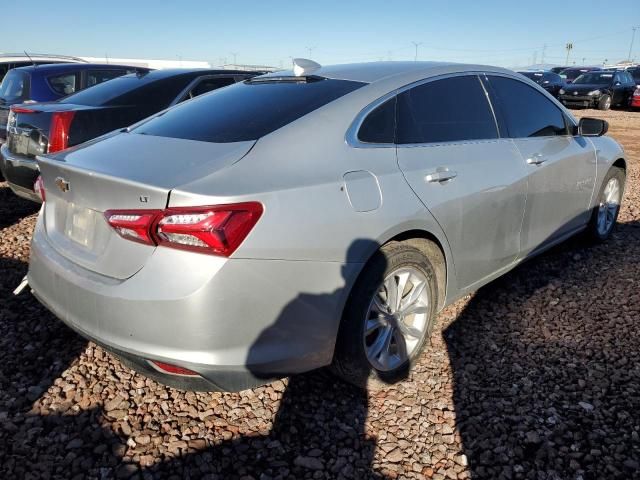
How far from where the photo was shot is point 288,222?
2023mm

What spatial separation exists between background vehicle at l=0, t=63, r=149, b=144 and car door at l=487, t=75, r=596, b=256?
5476 mm

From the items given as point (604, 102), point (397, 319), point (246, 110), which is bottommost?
point (397, 319)

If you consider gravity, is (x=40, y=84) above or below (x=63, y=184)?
above

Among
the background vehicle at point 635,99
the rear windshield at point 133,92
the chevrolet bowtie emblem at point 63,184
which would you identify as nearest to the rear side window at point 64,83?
the rear windshield at point 133,92

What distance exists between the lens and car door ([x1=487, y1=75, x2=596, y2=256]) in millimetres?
3408

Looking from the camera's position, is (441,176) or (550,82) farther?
(550,82)

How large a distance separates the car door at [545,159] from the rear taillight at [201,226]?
7.04ft

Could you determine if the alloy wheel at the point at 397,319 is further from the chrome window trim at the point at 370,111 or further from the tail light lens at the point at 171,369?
the tail light lens at the point at 171,369

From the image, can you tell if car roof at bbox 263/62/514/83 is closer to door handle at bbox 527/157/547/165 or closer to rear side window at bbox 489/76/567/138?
rear side window at bbox 489/76/567/138

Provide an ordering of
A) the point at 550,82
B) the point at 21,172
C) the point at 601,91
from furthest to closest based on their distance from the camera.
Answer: the point at 550,82, the point at 601,91, the point at 21,172

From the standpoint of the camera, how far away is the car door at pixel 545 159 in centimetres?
341

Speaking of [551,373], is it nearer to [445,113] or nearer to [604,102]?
[445,113]

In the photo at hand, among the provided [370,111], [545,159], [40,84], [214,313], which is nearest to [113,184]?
[214,313]

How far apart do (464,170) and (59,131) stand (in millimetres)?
3512
